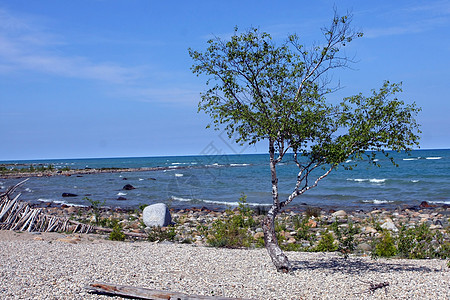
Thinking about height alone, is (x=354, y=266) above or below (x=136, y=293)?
below

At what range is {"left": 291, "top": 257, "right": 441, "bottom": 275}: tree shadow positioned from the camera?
9.72 m

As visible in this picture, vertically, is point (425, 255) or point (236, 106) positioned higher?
point (236, 106)

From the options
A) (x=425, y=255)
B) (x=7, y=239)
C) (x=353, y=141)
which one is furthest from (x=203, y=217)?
(x=353, y=141)

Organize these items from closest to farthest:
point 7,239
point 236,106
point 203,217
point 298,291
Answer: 1. point 298,291
2. point 236,106
3. point 7,239
4. point 203,217

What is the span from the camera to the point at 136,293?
23.6ft

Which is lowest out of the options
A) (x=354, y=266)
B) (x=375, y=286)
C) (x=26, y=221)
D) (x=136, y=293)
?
(x=354, y=266)

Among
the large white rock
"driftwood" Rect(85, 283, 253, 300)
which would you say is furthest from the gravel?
the large white rock

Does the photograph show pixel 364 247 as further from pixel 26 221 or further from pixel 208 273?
pixel 26 221

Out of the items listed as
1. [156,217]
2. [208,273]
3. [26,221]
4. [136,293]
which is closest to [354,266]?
[208,273]

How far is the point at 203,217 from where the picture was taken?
22.6 m

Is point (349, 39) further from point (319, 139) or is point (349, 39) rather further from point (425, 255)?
point (425, 255)

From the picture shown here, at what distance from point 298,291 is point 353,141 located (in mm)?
3369

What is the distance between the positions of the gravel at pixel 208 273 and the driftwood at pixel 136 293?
13 cm

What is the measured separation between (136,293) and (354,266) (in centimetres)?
551
